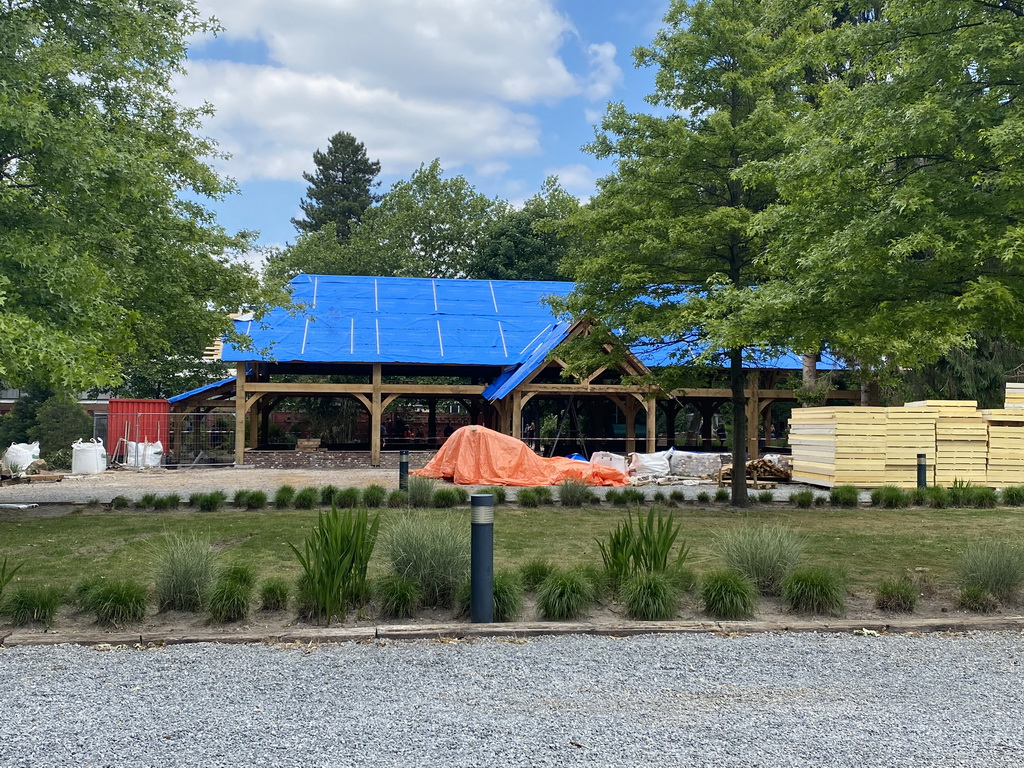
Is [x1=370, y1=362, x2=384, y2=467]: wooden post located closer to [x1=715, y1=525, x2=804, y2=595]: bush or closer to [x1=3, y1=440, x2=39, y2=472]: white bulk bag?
[x1=3, y1=440, x2=39, y2=472]: white bulk bag

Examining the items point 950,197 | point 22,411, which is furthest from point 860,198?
point 22,411

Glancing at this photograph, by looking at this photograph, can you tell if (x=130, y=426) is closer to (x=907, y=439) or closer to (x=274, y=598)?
(x=907, y=439)

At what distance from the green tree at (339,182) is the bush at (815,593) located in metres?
62.5

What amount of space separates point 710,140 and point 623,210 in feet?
6.14

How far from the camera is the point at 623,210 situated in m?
14.6

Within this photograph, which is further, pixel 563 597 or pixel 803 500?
pixel 803 500

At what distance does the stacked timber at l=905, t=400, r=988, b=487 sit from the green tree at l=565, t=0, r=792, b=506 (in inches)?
282

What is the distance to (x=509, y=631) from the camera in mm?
6082

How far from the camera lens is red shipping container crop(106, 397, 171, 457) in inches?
1077

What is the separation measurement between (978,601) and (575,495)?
871 cm

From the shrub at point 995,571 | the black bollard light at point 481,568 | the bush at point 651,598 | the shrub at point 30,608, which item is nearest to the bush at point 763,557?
the bush at point 651,598

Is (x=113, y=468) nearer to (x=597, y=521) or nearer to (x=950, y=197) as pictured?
(x=597, y=521)

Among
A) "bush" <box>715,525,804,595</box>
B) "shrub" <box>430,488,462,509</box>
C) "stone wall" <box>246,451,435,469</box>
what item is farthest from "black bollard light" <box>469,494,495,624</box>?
"stone wall" <box>246,451,435,469</box>

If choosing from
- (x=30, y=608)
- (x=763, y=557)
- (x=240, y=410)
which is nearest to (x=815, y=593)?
(x=763, y=557)
